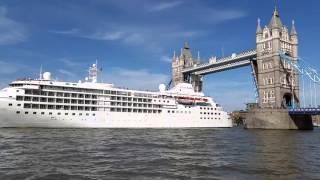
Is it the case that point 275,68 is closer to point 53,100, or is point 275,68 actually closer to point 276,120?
point 276,120

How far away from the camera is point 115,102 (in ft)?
269

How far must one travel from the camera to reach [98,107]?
259ft

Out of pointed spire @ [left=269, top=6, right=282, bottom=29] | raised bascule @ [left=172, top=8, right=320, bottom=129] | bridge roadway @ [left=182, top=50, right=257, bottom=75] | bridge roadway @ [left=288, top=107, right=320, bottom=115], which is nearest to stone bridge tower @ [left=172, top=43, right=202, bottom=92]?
bridge roadway @ [left=182, top=50, right=257, bottom=75]

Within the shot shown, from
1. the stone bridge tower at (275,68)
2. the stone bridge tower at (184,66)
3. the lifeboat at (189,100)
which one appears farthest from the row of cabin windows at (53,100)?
the stone bridge tower at (184,66)

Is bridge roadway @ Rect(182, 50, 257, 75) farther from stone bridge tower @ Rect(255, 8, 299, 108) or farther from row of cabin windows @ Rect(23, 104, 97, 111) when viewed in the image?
row of cabin windows @ Rect(23, 104, 97, 111)

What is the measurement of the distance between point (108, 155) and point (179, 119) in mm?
62360

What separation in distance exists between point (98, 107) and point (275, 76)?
52567 millimetres

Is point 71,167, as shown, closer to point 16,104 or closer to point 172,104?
point 16,104

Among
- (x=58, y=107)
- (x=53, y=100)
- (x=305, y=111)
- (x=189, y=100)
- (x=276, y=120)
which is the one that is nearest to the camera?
(x=53, y=100)

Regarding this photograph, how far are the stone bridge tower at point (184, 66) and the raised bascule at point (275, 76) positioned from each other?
1036 inches

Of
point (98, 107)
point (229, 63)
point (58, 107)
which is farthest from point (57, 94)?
point (229, 63)

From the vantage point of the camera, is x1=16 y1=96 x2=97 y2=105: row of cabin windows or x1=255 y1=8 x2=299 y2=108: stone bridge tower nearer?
x1=16 y1=96 x2=97 y2=105: row of cabin windows

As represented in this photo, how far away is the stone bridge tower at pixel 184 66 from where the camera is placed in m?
146

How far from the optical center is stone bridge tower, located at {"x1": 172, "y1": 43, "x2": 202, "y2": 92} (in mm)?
146125
